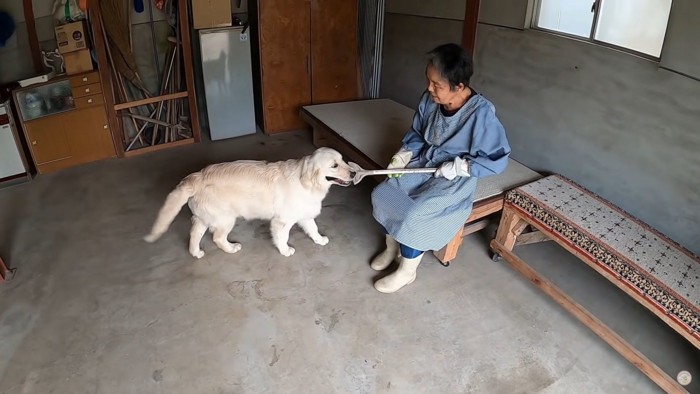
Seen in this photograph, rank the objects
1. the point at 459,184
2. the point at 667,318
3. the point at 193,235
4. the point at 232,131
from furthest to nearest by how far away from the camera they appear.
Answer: the point at 232,131 < the point at 193,235 < the point at 459,184 < the point at 667,318

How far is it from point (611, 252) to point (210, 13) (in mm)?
3149

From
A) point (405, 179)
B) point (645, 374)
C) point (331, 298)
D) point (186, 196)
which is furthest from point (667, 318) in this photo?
point (186, 196)

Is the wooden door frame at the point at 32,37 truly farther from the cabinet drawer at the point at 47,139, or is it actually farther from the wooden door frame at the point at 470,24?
the wooden door frame at the point at 470,24

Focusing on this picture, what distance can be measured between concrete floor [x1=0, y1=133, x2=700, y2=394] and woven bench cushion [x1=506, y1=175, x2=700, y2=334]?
0.39 m

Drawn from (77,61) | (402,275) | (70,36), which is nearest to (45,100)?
(77,61)

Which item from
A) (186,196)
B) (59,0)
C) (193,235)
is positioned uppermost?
(59,0)

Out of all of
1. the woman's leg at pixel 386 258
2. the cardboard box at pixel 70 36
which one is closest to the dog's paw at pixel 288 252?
the woman's leg at pixel 386 258

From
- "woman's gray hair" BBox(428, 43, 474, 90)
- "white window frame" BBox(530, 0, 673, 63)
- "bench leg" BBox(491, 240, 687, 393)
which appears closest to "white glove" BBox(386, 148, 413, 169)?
"woman's gray hair" BBox(428, 43, 474, 90)

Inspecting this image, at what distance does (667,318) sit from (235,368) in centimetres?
174

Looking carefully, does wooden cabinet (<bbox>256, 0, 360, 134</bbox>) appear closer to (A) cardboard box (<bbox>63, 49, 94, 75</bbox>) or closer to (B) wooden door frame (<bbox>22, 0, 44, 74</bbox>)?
(A) cardboard box (<bbox>63, 49, 94, 75</bbox>)

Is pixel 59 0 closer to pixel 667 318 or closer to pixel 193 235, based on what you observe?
pixel 193 235

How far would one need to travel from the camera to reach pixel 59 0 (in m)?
3.44

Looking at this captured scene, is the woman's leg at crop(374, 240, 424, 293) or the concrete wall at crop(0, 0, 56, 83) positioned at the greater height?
the concrete wall at crop(0, 0, 56, 83)

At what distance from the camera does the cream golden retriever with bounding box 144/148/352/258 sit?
2.40 m
